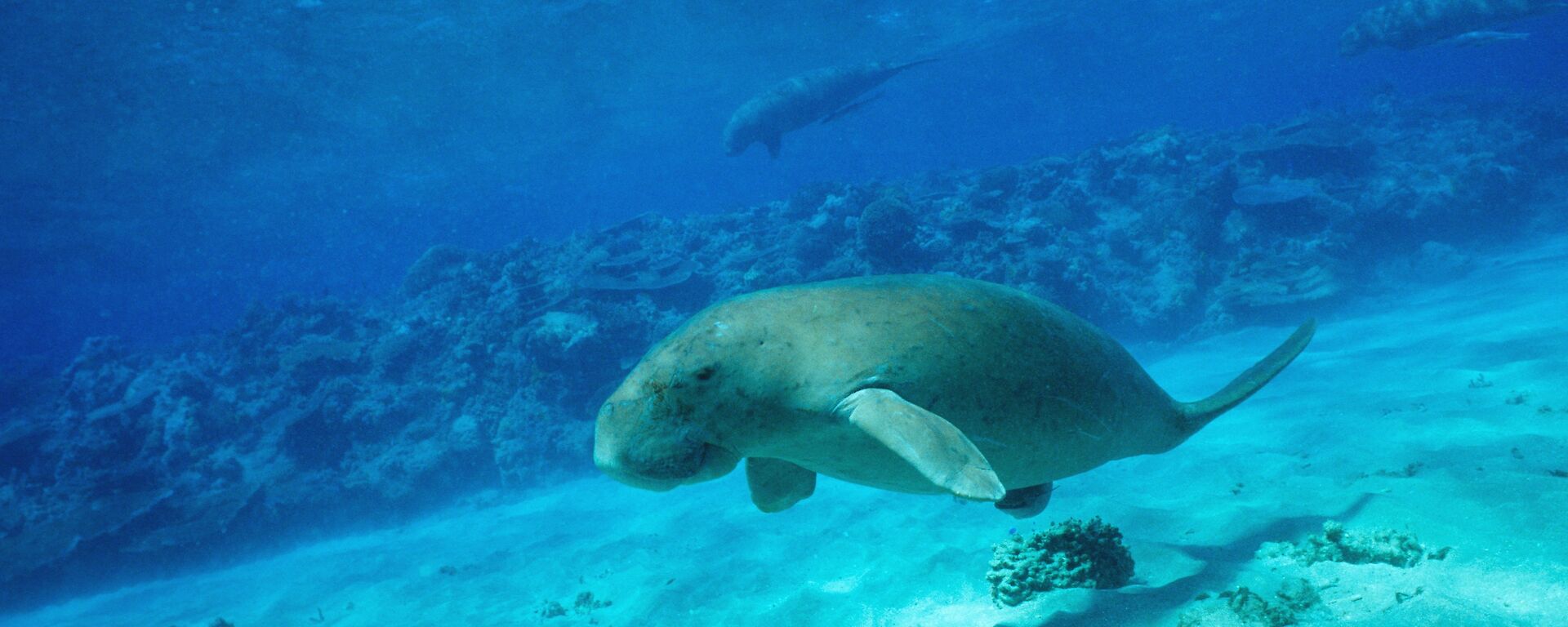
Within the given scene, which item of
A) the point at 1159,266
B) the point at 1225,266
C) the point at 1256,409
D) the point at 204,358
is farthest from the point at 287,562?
the point at 1225,266

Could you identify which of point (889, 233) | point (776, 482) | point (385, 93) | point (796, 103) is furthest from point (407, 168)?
point (776, 482)

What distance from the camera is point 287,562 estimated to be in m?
10.9

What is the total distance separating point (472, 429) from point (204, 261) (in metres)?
68.5

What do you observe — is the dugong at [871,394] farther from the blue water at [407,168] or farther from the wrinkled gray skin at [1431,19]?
the wrinkled gray skin at [1431,19]

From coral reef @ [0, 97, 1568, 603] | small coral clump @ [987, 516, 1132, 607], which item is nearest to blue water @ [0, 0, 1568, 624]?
coral reef @ [0, 97, 1568, 603]

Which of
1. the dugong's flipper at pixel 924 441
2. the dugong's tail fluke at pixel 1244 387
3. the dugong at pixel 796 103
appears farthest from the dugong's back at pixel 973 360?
the dugong at pixel 796 103

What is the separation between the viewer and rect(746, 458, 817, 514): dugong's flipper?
9.00ft

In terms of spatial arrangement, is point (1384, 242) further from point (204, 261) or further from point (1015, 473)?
point (204, 261)

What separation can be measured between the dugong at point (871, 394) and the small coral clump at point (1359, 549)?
1.68 metres

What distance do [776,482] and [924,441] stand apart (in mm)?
1131

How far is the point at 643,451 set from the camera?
191cm

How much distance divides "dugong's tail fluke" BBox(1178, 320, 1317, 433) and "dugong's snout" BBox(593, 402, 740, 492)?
2546 mm

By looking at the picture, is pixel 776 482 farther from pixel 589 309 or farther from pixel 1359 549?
pixel 589 309

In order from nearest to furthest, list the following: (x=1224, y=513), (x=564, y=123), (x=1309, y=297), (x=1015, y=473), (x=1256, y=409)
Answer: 1. (x=1015, y=473)
2. (x=1224, y=513)
3. (x=1256, y=409)
4. (x=1309, y=297)
5. (x=564, y=123)
